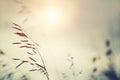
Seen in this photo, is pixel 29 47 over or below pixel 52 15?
below

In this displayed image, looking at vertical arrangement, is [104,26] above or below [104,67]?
above

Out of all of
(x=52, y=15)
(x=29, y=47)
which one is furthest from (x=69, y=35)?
(x=29, y=47)

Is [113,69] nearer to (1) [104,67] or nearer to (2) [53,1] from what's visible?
(1) [104,67]

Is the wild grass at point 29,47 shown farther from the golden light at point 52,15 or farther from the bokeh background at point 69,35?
the golden light at point 52,15

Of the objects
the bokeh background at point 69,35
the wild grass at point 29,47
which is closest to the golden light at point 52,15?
the bokeh background at point 69,35

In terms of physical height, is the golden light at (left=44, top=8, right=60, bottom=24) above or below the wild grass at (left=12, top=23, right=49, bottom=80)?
above

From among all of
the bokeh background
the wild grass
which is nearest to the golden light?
the bokeh background

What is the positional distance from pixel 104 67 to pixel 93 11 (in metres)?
0.46

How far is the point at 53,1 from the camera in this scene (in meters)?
1.78

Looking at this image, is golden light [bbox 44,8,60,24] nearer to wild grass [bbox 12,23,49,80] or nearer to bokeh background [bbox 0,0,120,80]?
bokeh background [bbox 0,0,120,80]

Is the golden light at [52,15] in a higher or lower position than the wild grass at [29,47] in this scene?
higher

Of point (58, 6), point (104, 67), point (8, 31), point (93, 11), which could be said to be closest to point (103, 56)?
point (104, 67)

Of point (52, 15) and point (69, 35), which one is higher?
point (52, 15)

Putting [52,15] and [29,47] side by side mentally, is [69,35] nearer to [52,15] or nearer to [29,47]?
[52,15]
